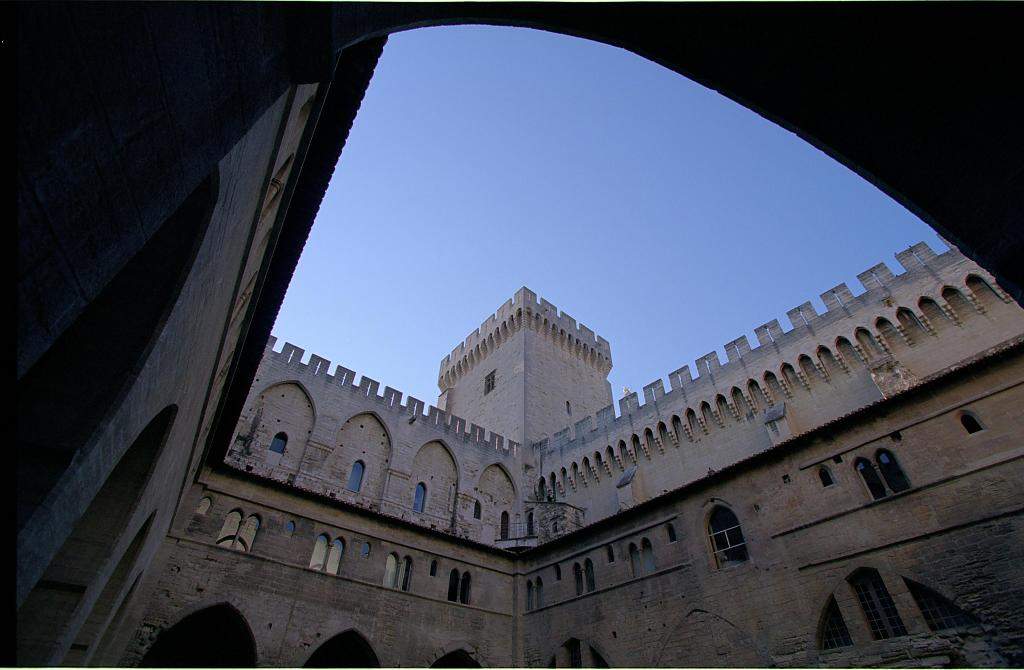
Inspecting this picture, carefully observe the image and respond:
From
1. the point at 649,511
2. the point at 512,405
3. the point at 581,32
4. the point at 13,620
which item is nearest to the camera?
the point at 13,620

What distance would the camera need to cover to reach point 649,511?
705 inches

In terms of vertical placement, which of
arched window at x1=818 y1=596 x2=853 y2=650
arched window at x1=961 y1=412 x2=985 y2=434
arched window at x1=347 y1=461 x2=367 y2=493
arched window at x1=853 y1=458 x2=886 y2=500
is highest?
arched window at x1=347 y1=461 x2=367 y2=493

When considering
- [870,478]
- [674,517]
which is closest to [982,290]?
[870,478]

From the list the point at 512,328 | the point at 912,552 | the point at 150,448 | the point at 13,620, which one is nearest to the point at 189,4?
the point at 13,620

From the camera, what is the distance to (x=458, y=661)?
728 inches

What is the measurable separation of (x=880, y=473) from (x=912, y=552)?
2.03m

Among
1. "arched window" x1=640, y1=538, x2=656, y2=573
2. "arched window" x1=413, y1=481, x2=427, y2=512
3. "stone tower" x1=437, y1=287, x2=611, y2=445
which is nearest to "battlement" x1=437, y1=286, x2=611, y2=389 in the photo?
"stone tower" x1=437, y1=287, x2=611, y2=445

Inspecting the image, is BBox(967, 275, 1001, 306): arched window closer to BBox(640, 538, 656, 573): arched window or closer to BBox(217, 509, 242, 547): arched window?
BBox(640, 538, 656, 573): arched window

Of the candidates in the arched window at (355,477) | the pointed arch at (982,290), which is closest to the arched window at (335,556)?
the arched window at (355,477)

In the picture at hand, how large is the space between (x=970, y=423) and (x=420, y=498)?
1935cm

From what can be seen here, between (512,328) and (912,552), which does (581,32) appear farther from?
(512,328)

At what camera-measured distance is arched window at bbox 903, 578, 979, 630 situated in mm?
10898

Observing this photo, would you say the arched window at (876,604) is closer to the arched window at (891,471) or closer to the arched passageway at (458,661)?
the arched window at (891,471)

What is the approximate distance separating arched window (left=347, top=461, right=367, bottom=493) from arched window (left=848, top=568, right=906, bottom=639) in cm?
1716
